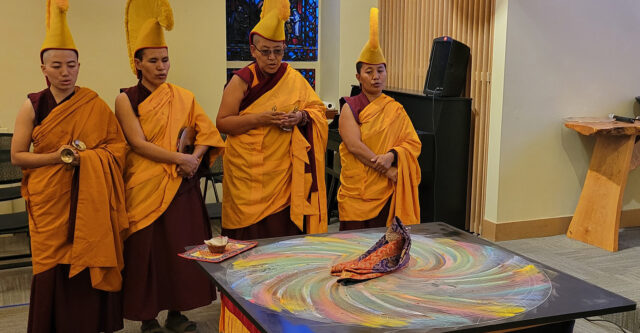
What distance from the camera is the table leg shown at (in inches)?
179

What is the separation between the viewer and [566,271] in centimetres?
408

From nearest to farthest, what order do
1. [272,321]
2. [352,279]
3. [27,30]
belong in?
1. [272,321]
2. [352,279]
3. [27,30]

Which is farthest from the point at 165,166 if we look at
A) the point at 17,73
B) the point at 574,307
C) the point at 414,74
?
the point at 414,74

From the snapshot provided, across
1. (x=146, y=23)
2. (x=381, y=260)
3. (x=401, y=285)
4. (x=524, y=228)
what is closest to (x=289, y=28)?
(x=524, y=228)

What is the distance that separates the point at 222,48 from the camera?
209 inches

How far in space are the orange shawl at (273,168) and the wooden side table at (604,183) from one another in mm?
2161

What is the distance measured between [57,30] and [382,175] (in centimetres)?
165

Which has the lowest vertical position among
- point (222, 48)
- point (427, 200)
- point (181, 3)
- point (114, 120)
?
point (427, 200)

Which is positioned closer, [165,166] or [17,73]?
[165,166]

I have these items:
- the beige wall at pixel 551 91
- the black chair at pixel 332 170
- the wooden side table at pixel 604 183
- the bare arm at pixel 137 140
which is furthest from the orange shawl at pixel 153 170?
the wooden side table at pixel 604 183

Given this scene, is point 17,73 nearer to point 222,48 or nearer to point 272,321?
point 222,48

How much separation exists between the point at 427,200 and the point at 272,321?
323 cm

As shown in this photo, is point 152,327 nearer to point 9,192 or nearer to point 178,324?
point 178,324

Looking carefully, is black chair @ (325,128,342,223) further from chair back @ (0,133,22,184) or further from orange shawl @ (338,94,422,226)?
chair back @ (0,133,22,184)
